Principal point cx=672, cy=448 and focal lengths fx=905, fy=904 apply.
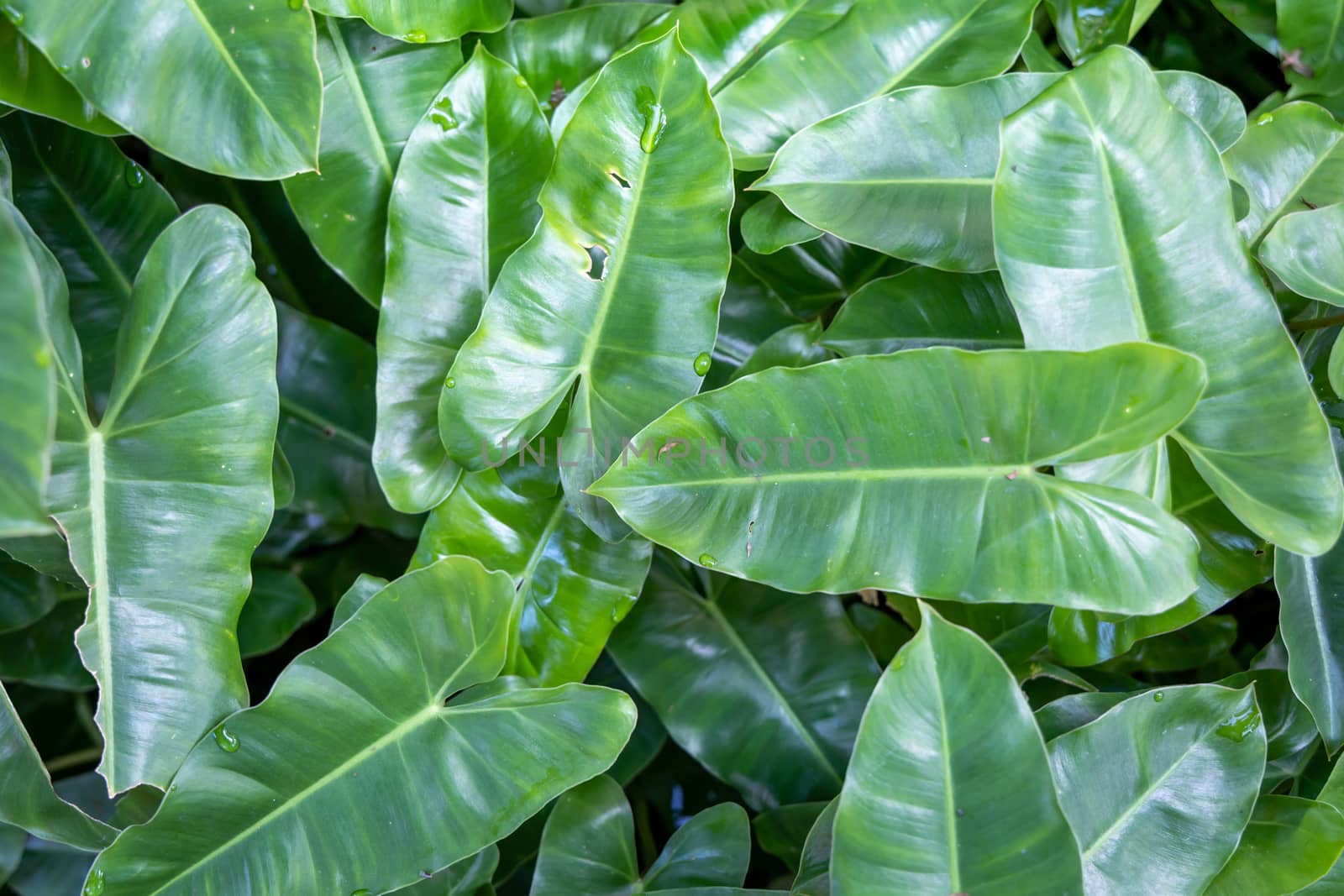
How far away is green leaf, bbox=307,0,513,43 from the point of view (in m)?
0.87

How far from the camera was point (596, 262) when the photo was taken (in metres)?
0.89

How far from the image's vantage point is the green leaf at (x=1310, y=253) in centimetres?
83

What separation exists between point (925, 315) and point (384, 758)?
70 cm

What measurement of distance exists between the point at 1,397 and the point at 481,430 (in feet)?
1.45

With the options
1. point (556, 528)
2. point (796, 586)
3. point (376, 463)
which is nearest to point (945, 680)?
point (796, 586)

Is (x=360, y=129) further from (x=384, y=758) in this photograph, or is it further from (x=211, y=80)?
(x=384, y=758)

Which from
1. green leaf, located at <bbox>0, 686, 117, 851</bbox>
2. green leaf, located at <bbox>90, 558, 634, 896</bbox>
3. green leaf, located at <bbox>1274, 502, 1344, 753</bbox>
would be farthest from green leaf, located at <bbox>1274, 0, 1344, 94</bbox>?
green leaf, located at <bbox>0, 686, 117, 851</bbox>

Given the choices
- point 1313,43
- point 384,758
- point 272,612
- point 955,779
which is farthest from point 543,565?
point 1313,43

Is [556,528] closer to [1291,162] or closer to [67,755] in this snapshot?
[67,755]

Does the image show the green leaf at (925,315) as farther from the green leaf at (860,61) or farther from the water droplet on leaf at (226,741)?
the water droplet on leaf at (226,741)

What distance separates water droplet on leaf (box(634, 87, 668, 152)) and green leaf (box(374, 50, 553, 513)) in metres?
0.13

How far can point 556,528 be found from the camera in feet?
3.19

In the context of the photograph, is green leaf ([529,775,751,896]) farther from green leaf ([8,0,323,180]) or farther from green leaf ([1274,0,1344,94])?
green leaf ([1274,0,1344,94])

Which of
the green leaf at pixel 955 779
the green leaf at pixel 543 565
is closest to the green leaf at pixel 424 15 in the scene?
the green leaf at pixel 543 565
